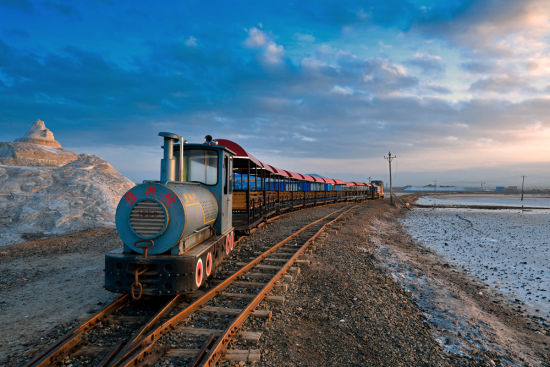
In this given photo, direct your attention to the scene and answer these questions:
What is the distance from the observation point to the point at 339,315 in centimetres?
545

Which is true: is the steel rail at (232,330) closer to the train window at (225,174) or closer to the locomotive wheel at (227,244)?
the locomotive wheel at (227,244)

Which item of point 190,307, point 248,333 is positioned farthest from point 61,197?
point 248,333

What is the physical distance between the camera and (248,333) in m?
4.34

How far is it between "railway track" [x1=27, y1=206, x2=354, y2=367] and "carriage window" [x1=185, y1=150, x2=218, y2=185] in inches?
99.8

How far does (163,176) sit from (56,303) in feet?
10.2

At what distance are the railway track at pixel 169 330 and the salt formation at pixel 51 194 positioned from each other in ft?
35.7

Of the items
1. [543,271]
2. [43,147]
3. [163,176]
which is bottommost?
[543,271]

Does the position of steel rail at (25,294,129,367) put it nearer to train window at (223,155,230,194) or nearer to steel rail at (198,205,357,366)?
steel rail at (198,205,357,366)

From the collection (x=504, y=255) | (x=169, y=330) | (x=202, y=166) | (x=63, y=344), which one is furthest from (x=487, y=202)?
(x=63, y=344)

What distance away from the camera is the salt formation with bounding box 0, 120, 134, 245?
14477 mm

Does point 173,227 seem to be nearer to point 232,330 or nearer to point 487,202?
point 232,330

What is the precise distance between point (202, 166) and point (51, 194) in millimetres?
14750

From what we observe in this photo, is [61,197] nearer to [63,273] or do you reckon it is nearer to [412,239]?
[63,273]

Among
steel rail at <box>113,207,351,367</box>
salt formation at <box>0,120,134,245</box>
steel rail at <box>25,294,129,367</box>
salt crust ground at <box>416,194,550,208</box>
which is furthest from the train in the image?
salt crust ground at <box>416,194,550,208</box>
